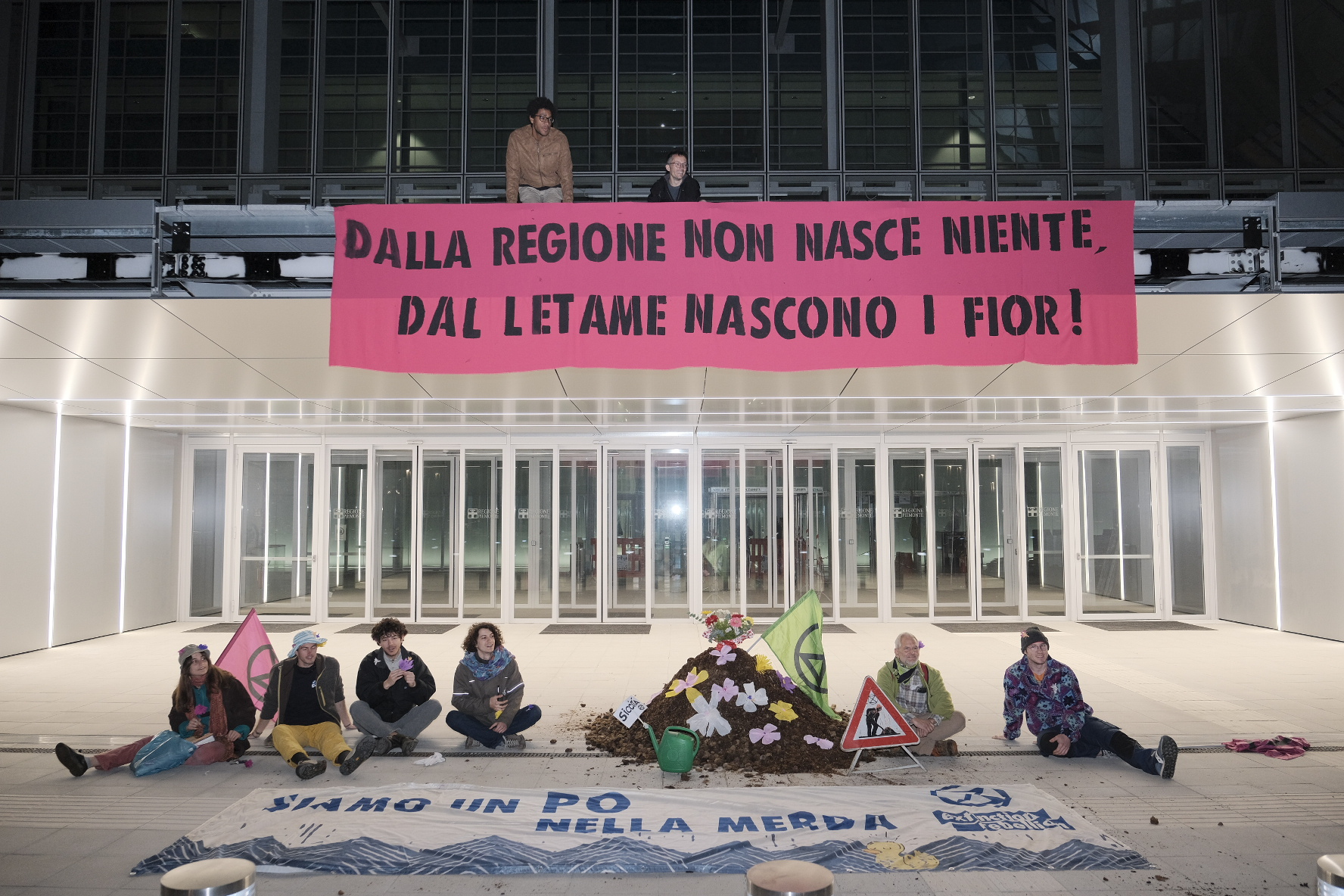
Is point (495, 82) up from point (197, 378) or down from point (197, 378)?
up

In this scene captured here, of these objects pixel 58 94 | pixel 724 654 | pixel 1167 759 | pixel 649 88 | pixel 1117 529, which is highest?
pixel 649 88

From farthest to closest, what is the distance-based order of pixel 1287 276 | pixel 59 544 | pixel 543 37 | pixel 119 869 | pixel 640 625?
pixel 640 625 → pixel 59 544 → pixel 543 37 → pixel 1287 276 → pixel 119 869

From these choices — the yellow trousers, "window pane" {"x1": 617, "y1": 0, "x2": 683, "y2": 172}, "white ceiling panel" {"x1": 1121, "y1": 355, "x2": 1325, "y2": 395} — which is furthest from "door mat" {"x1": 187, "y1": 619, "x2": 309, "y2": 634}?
"window pane" {"x1": 617, "y1": 0, "x2": 683, "y2": 172}

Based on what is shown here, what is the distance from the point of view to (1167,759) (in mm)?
5695

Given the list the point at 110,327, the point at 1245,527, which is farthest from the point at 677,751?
the point at 1245,527

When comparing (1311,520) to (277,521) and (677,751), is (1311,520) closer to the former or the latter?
(677,751)

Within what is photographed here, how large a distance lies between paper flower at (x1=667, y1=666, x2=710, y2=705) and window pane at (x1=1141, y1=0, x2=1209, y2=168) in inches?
565

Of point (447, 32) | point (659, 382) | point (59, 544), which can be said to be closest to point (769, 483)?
point (659, 382)

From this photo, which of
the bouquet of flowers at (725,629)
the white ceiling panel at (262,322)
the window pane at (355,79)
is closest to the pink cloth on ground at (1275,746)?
the bouquet of flowers at (725,629)

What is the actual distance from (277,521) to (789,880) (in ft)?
43.5

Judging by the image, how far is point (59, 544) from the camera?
11062 mm

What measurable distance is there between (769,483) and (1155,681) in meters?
6.43

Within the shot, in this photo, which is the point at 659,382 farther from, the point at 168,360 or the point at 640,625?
the point at 640,625

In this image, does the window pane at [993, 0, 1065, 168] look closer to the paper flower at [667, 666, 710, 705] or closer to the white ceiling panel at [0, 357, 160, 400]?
the paper flower at [667, 666, 710, 705]
